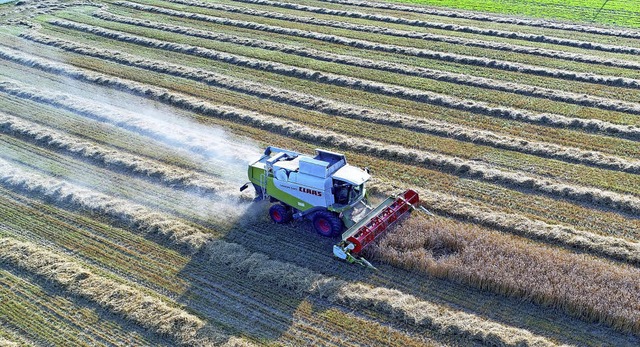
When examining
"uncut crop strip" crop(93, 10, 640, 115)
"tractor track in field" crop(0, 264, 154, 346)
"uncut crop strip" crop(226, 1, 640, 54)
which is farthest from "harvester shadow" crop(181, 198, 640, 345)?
"uncut crop strip" crop(226, 1, 640, 54)

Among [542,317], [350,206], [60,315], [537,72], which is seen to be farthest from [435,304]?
[537,72]

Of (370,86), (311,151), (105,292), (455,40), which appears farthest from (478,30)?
(105,292)

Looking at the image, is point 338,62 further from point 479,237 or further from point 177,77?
point 479,237

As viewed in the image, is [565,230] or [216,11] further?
[216,11]

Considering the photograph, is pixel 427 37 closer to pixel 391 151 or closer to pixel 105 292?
pixel 391 151

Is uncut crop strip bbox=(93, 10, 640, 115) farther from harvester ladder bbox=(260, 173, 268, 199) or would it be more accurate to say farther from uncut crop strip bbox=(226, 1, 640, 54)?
harvester ladder bbox=(260, 173, 268, 199)

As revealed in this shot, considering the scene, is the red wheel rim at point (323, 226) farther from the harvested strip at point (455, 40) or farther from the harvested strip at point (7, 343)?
the harvested strip at point (455, 40)

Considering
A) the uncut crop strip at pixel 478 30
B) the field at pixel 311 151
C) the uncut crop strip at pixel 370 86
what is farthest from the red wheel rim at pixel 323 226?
the uncut crop strip at pixel 478 30
